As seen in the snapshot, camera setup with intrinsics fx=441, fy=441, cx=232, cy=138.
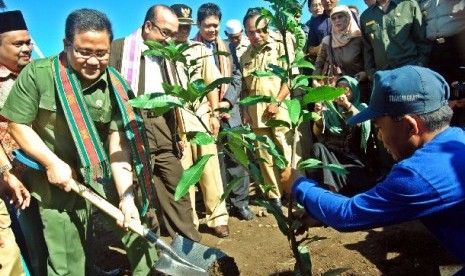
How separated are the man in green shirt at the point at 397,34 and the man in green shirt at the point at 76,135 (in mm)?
2537

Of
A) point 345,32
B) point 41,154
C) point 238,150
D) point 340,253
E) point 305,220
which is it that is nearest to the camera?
point 238,150

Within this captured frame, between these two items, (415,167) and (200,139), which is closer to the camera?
(415,167)

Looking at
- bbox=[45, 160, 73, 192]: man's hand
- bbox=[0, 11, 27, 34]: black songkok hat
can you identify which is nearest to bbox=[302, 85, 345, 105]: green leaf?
bbox=[45, 160, 73, 192]: man's hand

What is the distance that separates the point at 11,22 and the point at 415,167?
2698 millimetres

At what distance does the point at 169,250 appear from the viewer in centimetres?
245

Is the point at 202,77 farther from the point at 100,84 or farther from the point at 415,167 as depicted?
the point at 415,167

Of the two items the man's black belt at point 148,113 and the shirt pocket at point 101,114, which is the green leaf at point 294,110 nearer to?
the shirt pocket at point 101,114

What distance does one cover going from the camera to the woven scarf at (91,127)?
2.28 metres

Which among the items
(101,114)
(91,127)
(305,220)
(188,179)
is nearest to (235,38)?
(101,114)

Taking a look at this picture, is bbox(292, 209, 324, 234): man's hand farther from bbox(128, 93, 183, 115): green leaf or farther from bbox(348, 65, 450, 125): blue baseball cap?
bbox(128, 93, 183, 115): green leaf

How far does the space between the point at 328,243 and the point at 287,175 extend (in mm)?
1512

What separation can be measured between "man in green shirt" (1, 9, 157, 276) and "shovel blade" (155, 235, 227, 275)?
9.7 inches

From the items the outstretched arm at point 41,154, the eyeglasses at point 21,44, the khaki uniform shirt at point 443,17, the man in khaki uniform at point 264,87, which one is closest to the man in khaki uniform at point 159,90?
the eyeglasses at point 21,44

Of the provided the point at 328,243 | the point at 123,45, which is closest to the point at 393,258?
the point at 328,243
